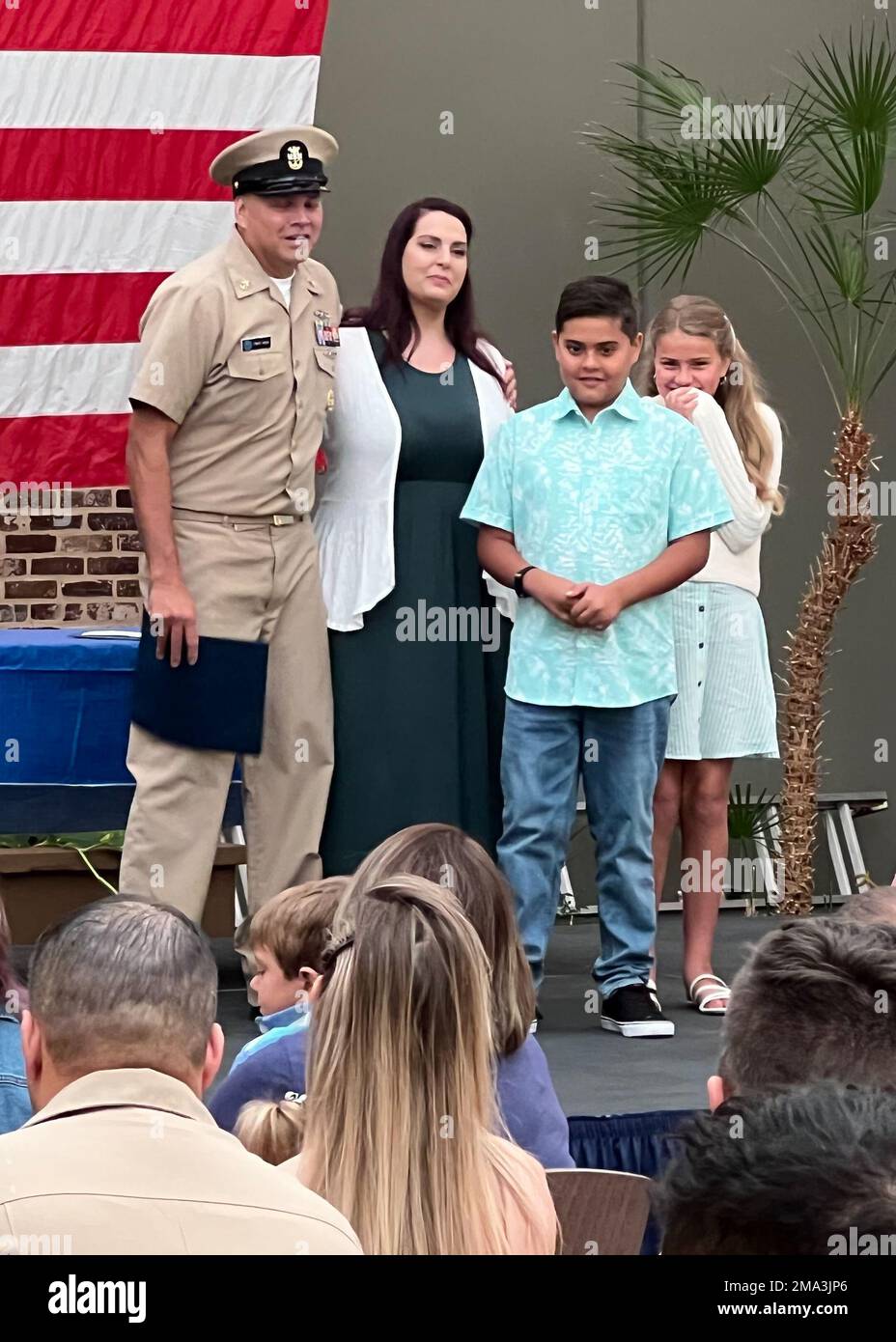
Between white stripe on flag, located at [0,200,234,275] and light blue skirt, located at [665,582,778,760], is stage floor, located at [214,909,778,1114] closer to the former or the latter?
light blue skirt, located at [665,582,778,760]

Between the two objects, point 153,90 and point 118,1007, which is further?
point 153,90

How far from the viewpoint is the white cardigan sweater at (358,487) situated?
4441mm

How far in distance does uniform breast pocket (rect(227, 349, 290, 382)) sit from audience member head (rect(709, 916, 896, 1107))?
290cm

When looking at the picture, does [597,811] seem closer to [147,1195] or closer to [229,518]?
[229,518]

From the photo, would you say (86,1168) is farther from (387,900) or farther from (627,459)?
(627,459)

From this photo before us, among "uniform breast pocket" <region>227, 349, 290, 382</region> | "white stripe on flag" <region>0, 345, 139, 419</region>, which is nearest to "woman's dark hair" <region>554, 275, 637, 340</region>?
"uniform breast pocket" <region>227, 349, 290, 382</region>

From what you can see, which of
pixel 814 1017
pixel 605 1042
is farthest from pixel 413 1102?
pixel 605 1042

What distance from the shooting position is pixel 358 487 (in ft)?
14.6

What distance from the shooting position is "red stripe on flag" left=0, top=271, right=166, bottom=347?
5.32 metres

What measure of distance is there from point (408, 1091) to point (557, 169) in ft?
16.0

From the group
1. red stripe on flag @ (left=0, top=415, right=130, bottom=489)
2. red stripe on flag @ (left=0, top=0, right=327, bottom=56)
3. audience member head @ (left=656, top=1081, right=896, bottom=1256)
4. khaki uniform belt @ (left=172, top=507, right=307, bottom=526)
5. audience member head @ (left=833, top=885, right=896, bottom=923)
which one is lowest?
audience member head @ (left=833, top=885, right=896, bottom=923)

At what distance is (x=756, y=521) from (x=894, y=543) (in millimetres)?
2138

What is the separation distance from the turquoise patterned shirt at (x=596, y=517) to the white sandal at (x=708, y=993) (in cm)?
69

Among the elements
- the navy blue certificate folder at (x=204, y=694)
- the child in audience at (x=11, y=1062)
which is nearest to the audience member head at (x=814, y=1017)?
the child in audience at (x=11, y=1062)
